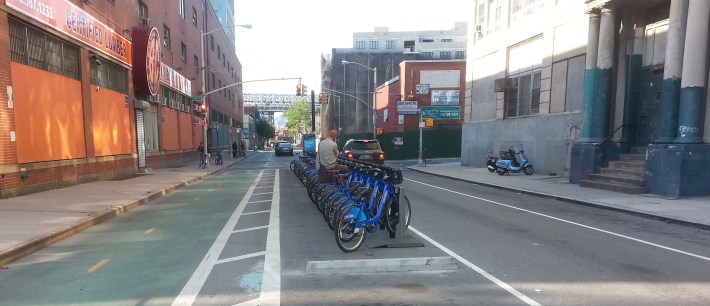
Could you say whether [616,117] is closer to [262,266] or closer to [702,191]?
[702,191]

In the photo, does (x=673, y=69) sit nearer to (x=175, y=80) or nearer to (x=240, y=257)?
(x=240, y=257)

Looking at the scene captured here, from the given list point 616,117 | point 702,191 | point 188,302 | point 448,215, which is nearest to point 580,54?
point 616,117

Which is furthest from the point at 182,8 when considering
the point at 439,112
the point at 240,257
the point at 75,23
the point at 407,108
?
the point at 240,257

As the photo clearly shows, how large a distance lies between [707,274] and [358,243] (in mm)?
4491

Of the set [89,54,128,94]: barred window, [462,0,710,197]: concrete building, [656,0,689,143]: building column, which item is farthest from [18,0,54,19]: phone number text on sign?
[656,0,689,143]: building column

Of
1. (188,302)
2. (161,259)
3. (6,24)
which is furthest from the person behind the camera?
(6,24)

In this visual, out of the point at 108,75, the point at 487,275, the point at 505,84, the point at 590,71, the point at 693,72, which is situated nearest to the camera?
the point at 487,275

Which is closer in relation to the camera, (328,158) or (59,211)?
(328,158)

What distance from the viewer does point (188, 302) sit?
14.3 feet

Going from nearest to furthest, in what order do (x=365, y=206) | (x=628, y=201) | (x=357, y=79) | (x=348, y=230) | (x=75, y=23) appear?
(x=348, y=230)
(x=365, y=206)
(x=628, y=201)
(x=75, y=23)
(x=357, y=79)

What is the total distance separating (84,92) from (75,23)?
2.45 meters

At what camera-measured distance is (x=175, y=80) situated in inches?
1107

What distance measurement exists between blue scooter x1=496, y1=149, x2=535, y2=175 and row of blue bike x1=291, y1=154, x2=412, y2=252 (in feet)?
43.2

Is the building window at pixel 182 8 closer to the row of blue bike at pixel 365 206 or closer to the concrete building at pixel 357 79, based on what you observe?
the row of blue bike at pixel 365 206
